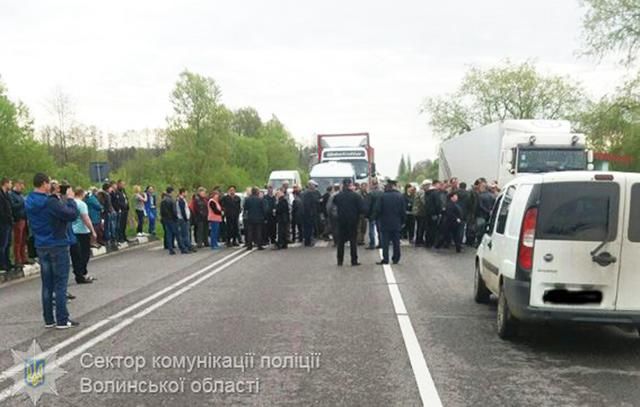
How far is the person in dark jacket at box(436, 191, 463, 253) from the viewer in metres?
16.7

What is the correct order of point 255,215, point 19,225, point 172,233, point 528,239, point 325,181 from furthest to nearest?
point 325,181 < point 255,215 < point 172,233 < point 19,225 < point 528,239

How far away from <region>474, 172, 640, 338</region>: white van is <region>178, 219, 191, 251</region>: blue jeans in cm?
1250

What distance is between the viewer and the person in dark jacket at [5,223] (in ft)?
41.4

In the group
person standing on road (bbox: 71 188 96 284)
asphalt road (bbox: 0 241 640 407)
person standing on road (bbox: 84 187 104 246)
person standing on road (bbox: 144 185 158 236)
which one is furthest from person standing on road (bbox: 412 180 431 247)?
person standing on road (bbox: 144 185 158 236)

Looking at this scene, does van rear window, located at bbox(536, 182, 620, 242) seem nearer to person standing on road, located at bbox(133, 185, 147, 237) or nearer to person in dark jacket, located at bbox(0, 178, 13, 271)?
person in dark jacket, located at bbox(0, 178, 13, 271)

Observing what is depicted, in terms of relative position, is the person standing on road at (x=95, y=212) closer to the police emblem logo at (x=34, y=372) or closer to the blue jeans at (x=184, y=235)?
the blue jeans at (x=184, y=235)

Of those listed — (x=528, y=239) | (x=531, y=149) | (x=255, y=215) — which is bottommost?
(x=255, y=215)

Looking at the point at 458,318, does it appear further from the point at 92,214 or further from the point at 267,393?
the point at 92,214

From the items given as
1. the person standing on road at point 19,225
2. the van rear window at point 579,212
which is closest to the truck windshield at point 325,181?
the person standing on road at point 19,225

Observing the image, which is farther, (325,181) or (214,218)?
(325,181)

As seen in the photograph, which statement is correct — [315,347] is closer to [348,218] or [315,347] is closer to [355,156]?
[348,218]

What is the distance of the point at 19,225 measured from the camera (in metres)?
13.6

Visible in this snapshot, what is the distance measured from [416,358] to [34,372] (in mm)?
3564

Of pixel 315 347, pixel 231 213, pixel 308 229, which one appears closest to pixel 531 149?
pixel 308 229
